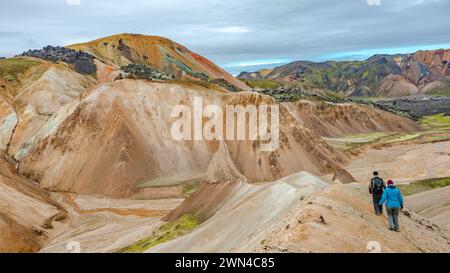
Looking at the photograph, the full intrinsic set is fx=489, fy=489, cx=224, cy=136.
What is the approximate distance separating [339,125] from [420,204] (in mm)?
64789

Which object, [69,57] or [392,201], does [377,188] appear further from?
[69,57]

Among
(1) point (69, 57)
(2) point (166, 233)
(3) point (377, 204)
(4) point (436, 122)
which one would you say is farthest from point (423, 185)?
(4) point (436, 122)

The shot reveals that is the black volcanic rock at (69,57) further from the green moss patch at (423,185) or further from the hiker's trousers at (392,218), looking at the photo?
the hiker's trousers at (392,218)

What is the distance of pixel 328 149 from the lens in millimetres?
59438

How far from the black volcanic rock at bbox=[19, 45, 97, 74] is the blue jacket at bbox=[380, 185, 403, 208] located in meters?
73.2

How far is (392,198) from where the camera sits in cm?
1658

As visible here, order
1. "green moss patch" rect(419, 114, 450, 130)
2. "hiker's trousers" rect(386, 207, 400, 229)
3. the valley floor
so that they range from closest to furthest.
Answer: the valley floor → "hiker's trousers" rect(386, 207, 400, 229) → "green moss patch" rect(419, 114, 450, 130)

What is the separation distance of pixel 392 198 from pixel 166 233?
1602 cm

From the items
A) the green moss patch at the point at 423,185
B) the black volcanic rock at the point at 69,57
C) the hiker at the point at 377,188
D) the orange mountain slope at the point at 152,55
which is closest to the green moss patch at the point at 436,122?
the orange mountain slope at the point at 152,55

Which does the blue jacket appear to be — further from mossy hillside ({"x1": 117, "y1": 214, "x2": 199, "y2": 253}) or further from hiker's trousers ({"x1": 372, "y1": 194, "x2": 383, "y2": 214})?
mossy hillside ({"x1": 117, "y1": 214, "x2": 199, "y2": 253})

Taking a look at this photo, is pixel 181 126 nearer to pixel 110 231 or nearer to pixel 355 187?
pixel 110 231

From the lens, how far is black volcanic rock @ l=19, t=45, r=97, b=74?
275ft

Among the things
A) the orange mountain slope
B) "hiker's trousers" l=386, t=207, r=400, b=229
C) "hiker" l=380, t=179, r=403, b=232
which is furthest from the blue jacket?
the orange mountain slope

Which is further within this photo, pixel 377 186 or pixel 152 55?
pixel 152 55
